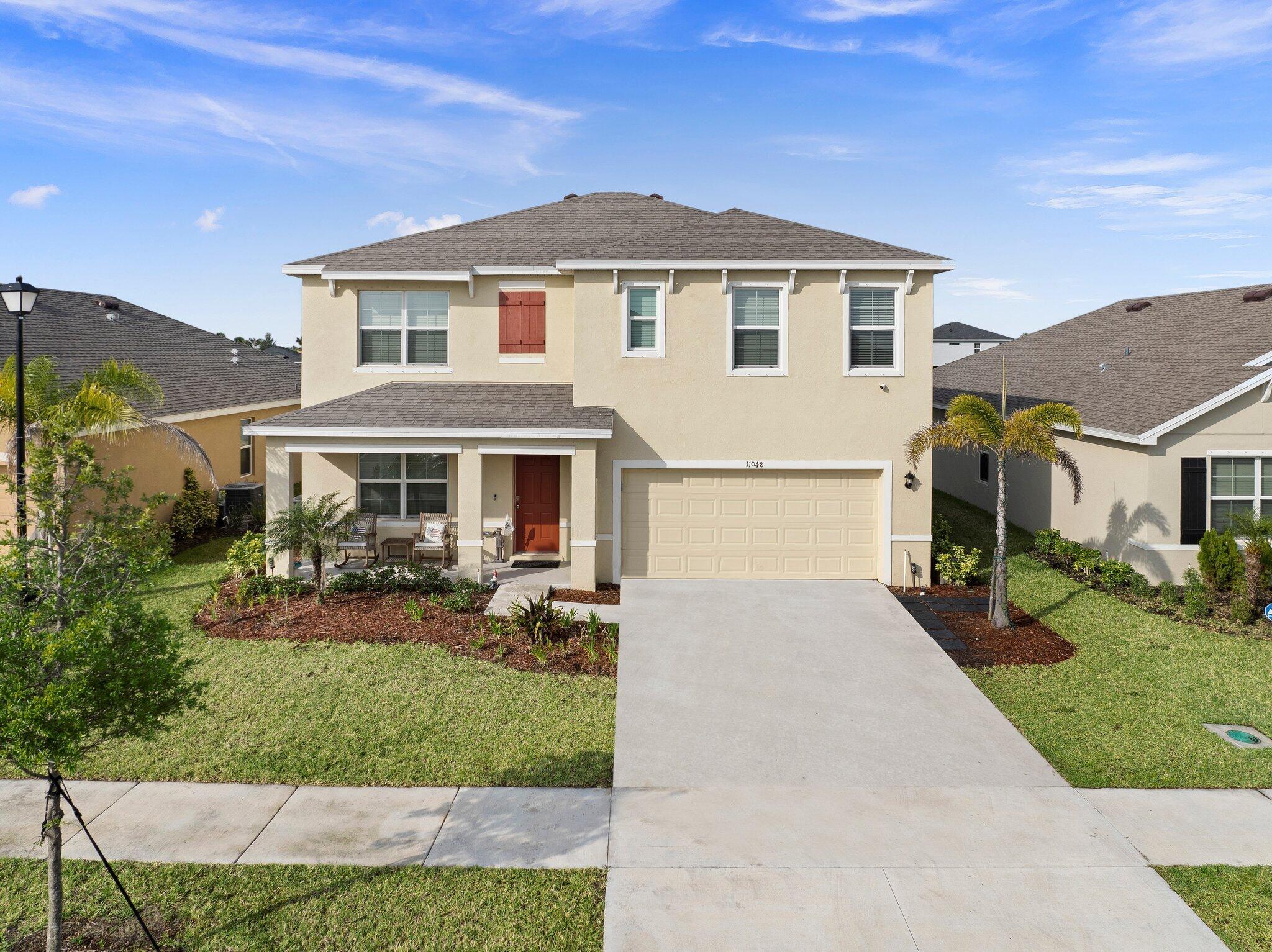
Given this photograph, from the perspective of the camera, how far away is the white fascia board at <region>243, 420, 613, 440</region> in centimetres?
1330

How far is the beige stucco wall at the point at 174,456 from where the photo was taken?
16.6 metres

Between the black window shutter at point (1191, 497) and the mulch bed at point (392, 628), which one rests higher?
the black window shutter at point (1191, 497)

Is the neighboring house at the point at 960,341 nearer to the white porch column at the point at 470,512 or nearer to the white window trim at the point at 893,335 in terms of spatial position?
the white window trim at the point at 893,335

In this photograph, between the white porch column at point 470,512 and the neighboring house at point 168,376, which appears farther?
the neighboring house at point 168,376

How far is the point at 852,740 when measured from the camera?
326 inches

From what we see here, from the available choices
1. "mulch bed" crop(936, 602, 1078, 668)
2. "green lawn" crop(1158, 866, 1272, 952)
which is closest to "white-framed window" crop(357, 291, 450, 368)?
"mulch bed" crop(936, 602, 1078, 668)

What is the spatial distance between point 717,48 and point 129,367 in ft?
47.8

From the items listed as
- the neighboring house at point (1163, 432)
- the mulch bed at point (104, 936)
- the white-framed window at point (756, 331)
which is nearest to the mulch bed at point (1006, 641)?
the neighboring house at point (1163, 432)

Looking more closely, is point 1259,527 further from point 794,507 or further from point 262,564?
point 262,564

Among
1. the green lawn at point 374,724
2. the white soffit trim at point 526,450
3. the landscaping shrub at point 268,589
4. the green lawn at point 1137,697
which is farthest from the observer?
the white soffit trim at point 526,450

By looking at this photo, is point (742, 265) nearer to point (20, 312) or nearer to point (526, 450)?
point (526, 450)

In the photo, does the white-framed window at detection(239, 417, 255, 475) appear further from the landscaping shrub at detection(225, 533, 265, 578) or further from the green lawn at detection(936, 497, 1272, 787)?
the green lawn at detection(936, 497, 1272, 787)

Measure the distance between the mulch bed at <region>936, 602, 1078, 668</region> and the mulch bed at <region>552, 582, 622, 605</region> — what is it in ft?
18.0

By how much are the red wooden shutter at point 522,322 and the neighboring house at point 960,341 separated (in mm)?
36013
